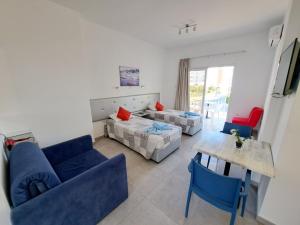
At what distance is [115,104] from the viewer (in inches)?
150

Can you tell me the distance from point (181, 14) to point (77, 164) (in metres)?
3.28

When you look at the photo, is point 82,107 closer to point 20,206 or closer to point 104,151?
point 104,151

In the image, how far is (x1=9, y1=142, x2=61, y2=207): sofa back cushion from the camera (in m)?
0.97

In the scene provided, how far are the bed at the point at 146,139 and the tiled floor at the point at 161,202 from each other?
20 cm

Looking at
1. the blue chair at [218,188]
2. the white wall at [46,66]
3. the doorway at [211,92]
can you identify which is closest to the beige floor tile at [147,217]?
the blue chair at [218,188]

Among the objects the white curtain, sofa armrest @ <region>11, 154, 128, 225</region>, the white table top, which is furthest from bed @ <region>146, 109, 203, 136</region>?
sofa armrest @ <region>11, 154, 128, 225</region>

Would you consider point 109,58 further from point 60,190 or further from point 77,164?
point 60,190

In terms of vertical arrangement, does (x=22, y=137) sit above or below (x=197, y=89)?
below

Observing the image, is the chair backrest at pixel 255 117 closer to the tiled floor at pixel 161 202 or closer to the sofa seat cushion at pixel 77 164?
the tiled floor at pixel 161 202

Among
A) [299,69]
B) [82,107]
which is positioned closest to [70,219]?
[82,107]

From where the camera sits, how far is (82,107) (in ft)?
9.47

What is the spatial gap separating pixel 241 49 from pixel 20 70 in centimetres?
516

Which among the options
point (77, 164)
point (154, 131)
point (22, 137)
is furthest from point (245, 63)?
point (22, 137)

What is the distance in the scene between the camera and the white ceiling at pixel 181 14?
226cm
